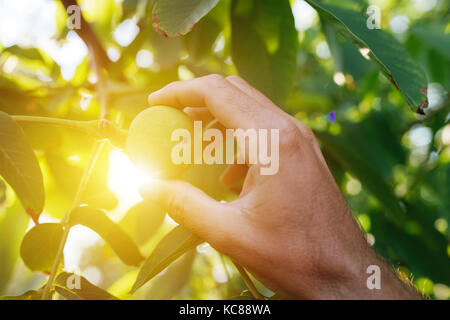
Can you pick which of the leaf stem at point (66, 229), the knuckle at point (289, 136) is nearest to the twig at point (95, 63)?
the leaf stem at point (66, 229)

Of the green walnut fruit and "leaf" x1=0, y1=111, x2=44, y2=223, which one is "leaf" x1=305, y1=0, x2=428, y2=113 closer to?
the green walnut fruit

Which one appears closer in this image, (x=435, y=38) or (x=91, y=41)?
(x=91, y=41)

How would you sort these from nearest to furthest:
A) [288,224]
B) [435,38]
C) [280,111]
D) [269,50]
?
[288,224]
[280,111]
[269,50]
[435,38]

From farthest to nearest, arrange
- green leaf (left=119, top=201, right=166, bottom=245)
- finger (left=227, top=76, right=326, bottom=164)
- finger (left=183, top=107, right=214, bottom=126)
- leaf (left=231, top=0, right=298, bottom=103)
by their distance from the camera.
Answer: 1. green leaf (left=119, top=201, right=166, bottom=245)
2. leaf (left=231, top=0, right=298, bottom=103)
3. finger (left=183, top=107, right=214, bottom=126)
4. finger (left=227, top=76, right=326, bottom=164)

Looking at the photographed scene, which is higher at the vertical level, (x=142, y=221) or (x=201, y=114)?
(x=201, y=114)

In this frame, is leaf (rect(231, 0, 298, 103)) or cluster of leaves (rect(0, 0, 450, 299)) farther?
leaf (rect(231, 0, 298, 103))

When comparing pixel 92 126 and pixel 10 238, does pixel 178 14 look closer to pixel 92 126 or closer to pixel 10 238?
pixel 92 126

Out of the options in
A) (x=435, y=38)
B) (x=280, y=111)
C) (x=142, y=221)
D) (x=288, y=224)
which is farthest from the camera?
(x=435, y=38)

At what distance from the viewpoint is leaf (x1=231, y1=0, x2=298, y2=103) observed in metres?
0.86

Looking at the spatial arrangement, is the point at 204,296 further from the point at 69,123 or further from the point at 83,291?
the point at 69,123

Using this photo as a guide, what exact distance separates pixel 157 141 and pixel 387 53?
0.37 meters

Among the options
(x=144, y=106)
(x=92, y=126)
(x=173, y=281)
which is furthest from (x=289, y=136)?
(x=173, y=281)

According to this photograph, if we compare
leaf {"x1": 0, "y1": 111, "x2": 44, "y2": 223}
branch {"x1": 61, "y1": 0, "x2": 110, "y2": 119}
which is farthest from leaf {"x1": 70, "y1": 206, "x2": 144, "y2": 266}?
branch {"x1": 61, "y1": 0, "x2": 110, "y2": 119}

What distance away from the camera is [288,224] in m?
0.52
